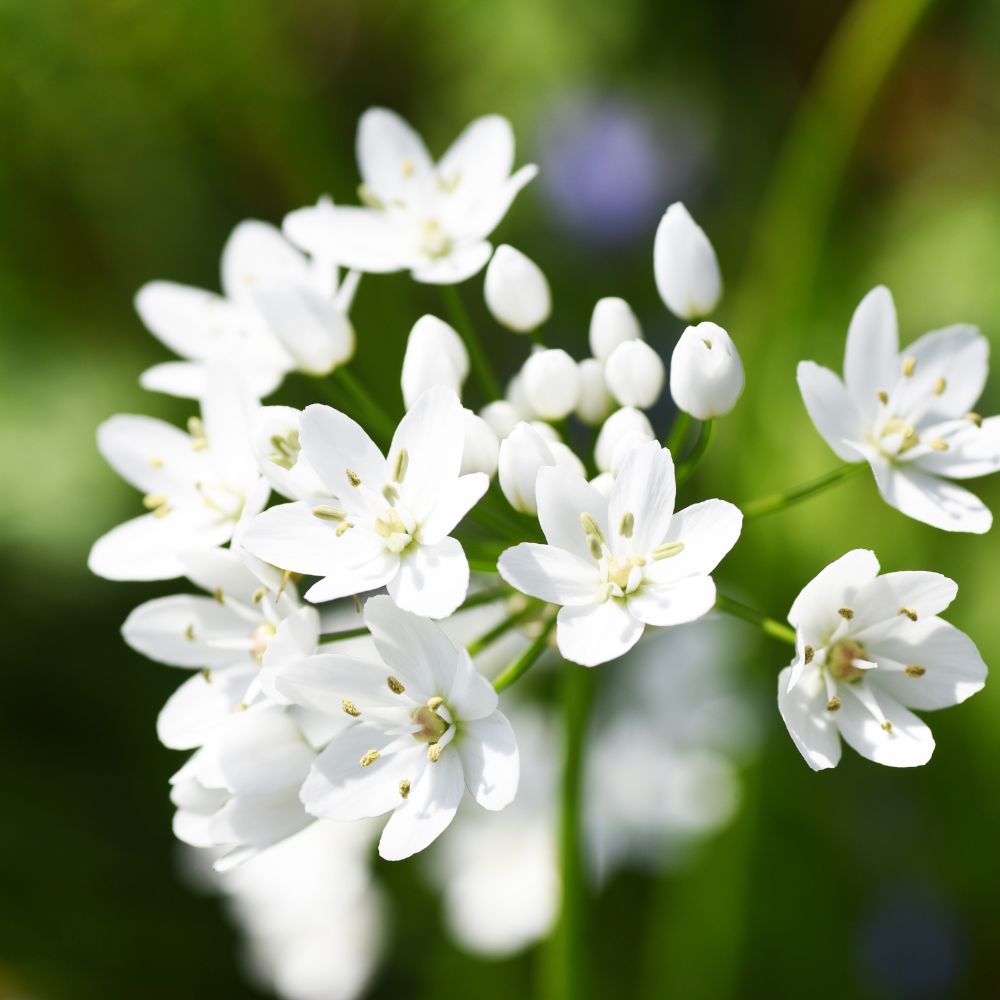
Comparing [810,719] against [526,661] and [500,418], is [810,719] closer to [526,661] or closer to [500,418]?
[526,661]

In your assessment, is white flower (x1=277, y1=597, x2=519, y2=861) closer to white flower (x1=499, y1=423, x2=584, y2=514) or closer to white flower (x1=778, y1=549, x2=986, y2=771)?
white flower (x1=499, y1=423, x2=584, y2=514)

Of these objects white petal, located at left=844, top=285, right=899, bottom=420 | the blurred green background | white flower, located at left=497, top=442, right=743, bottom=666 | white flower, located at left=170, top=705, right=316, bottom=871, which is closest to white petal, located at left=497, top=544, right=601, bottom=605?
white flower, located at left=497, top=442, right=743, bottom=666

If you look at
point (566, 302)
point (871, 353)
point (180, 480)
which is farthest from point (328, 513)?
point (566, 302)

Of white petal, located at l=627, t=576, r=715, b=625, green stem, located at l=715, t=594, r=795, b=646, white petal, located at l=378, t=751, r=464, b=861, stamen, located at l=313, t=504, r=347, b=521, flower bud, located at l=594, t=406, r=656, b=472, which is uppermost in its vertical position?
stamen, located at l=313, t=504, r=347, b=521

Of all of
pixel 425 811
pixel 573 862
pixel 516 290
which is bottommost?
pixel 573 862

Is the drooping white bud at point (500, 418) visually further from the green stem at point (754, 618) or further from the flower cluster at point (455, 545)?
the green stem at point (754, 618)

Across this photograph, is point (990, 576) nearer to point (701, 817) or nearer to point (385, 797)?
point (701, 817)
